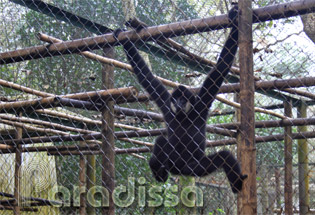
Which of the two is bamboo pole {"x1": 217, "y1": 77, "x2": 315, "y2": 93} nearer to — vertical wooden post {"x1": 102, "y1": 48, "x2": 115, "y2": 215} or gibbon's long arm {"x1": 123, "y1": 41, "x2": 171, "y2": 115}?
gibbon's long arm {"x1": 123, "y1": 41, "x2": 171, "y2": 115}

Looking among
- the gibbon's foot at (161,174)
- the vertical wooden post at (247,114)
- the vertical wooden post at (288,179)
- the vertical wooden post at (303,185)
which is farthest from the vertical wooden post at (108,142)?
the vertical wooden post at (303,185)

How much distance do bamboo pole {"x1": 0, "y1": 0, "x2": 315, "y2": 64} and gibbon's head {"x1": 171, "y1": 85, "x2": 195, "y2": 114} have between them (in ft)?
4.15

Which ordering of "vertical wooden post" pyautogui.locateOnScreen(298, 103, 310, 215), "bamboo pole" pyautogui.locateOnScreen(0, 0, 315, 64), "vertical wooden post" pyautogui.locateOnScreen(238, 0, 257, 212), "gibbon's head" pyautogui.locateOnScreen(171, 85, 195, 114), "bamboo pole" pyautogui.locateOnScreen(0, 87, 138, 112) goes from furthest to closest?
"vertical wooden post" pyautogui.locateOnScreen(298, 103, 310, 215), "gibbon's head" pyautogui.locateOnScreen(171, 85, 195, 114), "bamboo pole" pyautogui.locateOnScreen(0, 87, 138, 112), "bamboo pole" pyautogui.locateOnScreen(0, 0, 315, 64), "vertical wooden post" pyautogui.locateOnScreen(238, 0, 257, 212)

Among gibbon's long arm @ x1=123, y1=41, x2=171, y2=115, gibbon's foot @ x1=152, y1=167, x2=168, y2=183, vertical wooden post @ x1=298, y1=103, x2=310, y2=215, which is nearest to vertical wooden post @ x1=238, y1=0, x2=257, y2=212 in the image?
gibbon's long arm @ x1=123, y1=41, x2=171, y2=115

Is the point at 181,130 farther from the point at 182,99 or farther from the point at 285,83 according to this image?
the point at 285,83

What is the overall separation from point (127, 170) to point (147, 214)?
1.08 metres

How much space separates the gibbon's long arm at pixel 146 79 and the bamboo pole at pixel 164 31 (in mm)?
550

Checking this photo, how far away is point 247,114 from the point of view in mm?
2562

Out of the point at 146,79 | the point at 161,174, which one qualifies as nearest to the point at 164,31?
the point at 146,79

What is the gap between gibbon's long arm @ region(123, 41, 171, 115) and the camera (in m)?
4.01

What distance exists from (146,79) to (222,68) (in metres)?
0.80

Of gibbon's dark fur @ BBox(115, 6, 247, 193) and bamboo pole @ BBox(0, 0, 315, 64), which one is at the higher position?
bamboo pole @ BBox(0, 0, 315, 64)

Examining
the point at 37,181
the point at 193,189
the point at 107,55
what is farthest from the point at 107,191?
the point at 37,181

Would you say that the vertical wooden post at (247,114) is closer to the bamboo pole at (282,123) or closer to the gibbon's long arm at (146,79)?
the gibbon's long arm at (146,79)
